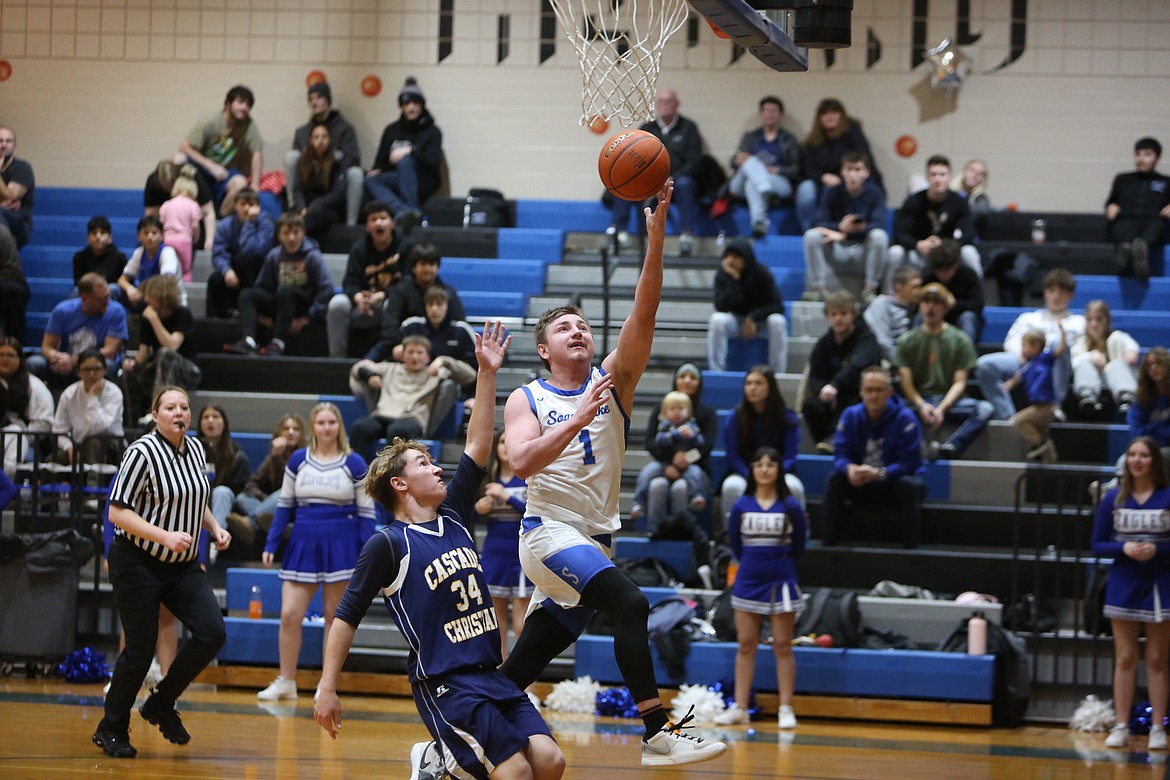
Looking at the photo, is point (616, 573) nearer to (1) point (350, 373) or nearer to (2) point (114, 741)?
(2) point (114, 741)

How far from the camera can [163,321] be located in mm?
11195

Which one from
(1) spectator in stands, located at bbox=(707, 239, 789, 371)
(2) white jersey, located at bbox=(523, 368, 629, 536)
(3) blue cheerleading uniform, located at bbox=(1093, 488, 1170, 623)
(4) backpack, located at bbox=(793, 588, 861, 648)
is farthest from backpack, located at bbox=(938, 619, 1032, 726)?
(2) white jersey, located at bbox=(523, 368, 629, 536)

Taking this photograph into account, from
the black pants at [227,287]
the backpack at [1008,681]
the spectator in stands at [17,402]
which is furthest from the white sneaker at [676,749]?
the black pants at [227,287]

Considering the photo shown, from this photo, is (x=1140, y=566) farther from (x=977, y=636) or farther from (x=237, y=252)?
(x=237, y=252)

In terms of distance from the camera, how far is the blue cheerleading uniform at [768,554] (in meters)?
8.43

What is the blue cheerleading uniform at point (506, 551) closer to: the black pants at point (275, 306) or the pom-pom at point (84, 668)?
the pom-pom at point (84, 668)

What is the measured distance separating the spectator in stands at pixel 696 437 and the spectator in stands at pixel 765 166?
317cm

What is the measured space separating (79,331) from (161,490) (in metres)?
4.83

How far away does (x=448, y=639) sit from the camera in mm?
4777

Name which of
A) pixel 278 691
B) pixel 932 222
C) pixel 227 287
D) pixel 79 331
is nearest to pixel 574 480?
pixel 278 691

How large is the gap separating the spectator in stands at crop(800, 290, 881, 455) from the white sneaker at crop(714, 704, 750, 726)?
2528 mm

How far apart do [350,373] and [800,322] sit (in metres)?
3.66

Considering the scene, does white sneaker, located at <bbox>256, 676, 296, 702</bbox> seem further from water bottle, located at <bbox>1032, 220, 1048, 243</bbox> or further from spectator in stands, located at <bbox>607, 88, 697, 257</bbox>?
water bottle, located at <bbox>1032, 220, 1048, 243</bbox>

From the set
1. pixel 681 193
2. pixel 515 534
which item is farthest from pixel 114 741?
pixel 681 193
